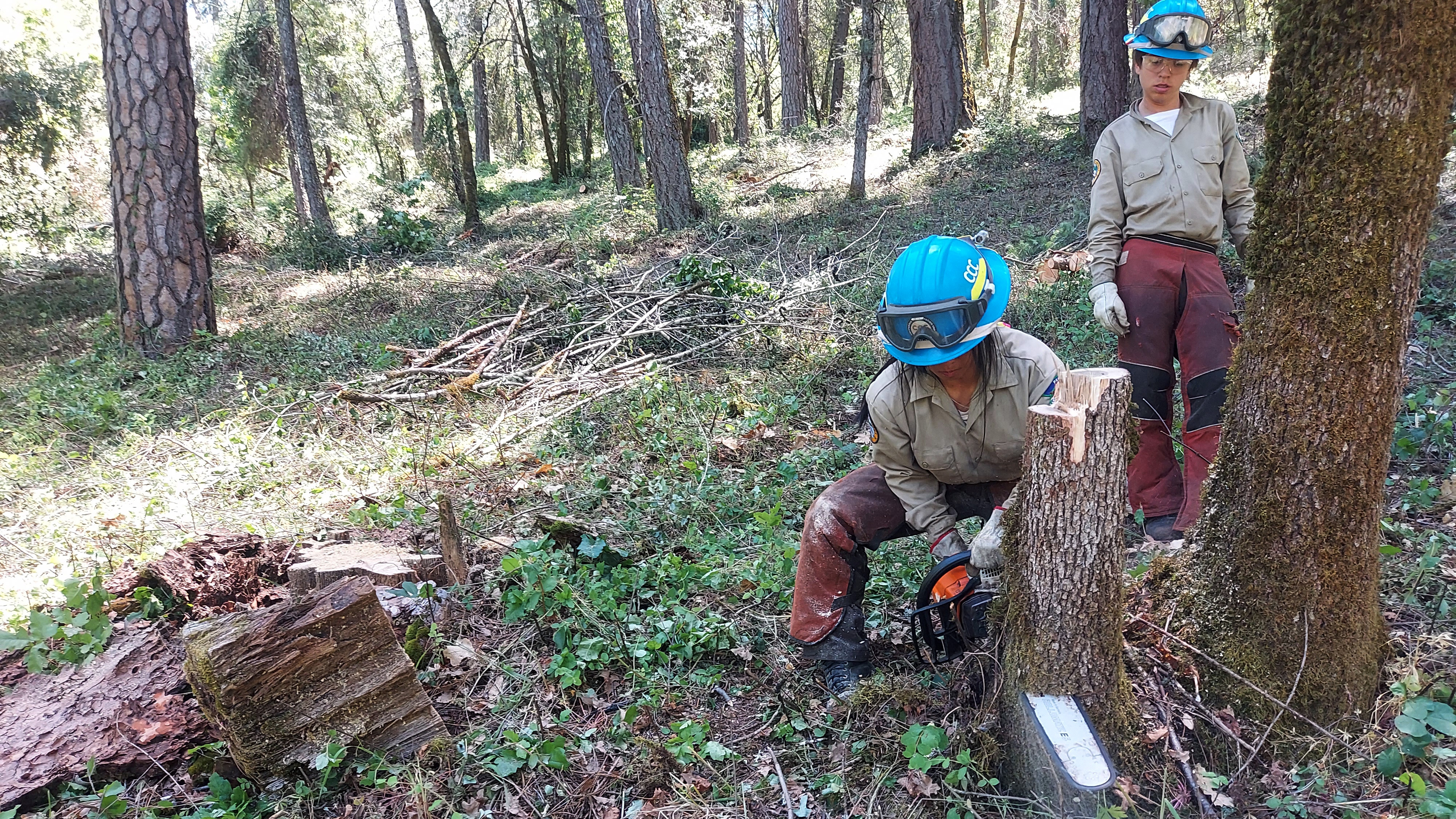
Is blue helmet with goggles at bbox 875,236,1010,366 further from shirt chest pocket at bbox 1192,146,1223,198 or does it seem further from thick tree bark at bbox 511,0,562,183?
thick tree bark at bbox 511,0,562,183

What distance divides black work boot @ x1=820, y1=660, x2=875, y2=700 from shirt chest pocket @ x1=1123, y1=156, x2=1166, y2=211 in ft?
7.48

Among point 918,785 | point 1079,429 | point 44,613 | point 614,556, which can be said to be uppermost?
point 1079,429

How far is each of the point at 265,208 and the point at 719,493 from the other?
1712cm

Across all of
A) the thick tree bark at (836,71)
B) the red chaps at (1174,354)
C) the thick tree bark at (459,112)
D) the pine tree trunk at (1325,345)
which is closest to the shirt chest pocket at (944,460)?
the pine tree trunk at (1325,345)

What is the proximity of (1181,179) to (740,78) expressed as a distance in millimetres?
20168

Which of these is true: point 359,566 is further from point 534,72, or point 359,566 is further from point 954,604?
point 534,72

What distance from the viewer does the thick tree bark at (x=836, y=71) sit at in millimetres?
19938

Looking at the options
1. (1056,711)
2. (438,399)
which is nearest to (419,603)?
(1056,711)

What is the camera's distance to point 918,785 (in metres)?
2.38

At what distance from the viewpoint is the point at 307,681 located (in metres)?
2.54

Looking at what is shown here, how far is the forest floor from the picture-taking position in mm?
2496

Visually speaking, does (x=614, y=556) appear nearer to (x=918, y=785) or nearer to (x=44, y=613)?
(x=918, y=785)

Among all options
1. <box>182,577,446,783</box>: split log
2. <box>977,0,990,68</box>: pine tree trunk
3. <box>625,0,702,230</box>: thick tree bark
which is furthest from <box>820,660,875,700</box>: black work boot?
<box>977,0,990,68</box>: pine tree trunk

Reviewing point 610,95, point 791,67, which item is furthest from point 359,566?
point 791,67
